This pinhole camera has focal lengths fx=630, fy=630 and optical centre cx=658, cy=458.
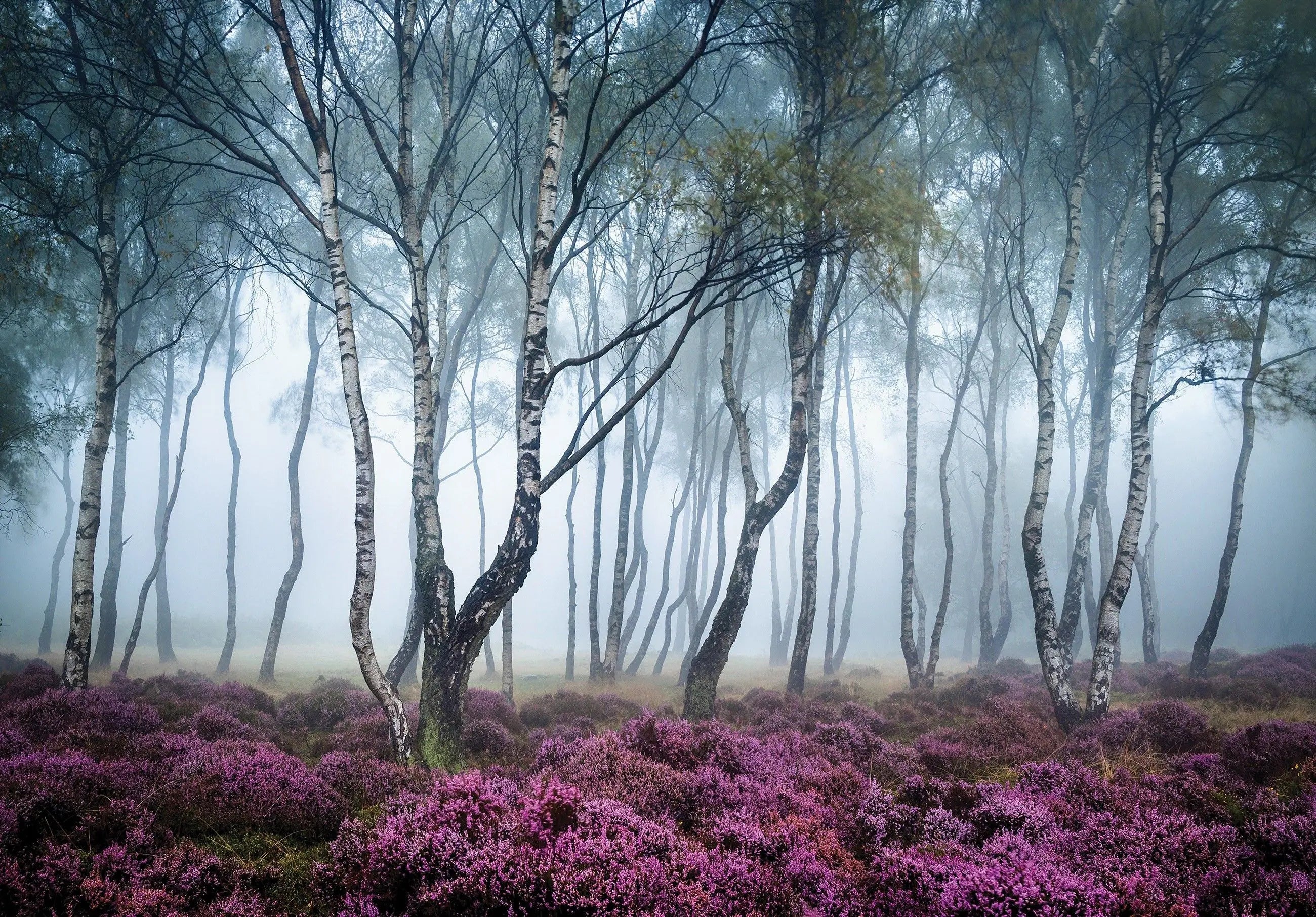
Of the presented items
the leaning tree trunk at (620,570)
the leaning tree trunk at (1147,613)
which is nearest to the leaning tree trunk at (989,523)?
the leaning tree trunk at (1147,613)

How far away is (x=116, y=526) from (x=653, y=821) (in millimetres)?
23688

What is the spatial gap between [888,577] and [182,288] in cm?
6617

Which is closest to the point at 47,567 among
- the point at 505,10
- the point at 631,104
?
the point at 505,10

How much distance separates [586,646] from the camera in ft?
173

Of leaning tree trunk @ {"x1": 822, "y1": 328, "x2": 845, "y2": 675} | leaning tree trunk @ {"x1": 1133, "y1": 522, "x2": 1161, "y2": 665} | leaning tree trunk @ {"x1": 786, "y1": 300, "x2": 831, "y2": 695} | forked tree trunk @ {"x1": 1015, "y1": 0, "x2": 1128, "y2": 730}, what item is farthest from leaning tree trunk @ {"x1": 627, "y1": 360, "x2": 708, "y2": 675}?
leaning tree trunk @ {"x1": 1133, "y1": 522, "x2": 1161, "y2": 665}

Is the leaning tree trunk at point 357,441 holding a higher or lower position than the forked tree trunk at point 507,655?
higher

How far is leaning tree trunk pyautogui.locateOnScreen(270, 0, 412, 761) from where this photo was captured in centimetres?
664

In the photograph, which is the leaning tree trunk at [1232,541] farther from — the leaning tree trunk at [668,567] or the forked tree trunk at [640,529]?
the forked tree trunk at [640,529]

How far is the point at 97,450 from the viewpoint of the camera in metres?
9.69

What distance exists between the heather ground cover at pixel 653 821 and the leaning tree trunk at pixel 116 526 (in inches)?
468

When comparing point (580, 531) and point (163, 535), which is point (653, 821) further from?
point (580, 531)

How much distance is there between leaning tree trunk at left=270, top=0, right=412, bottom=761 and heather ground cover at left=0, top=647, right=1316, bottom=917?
0.69m

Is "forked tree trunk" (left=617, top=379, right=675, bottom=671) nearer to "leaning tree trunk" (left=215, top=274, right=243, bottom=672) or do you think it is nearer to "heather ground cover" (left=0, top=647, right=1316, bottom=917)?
"leaning tree trunk" (left=215, top=274, right=243, bottom=672)

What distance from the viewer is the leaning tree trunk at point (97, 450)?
913cm
